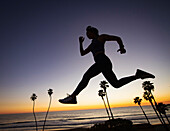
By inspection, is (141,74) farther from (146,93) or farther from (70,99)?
(146,93)

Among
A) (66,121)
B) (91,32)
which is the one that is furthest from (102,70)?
(66,121)

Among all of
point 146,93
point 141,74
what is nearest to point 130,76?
point 141,74

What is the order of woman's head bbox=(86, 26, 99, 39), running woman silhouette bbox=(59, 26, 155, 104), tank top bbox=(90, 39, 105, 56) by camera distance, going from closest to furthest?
1. running woman silhouette bbox=(59, 26, 155, 104)
2. tank top bbox=(90, 39, 105, 56)
3. woman's head bbox=(86, 26, 99, 39)

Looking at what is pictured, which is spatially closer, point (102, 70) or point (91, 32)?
point (102, 70)

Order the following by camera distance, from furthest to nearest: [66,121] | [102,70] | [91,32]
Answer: [66,121] < [91,32] < [102,70]

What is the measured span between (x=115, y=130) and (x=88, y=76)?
18516 mm

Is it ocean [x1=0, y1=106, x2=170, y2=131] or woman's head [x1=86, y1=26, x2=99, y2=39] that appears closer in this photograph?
woman's head [x1=86, y1=26, x2=99, y2=39]

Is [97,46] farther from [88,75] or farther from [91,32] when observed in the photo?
[88,75]

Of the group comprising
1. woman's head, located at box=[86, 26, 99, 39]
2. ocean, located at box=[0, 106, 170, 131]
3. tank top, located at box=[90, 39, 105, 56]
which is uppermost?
woman's head, located at box=[86, 26, 99, 39]

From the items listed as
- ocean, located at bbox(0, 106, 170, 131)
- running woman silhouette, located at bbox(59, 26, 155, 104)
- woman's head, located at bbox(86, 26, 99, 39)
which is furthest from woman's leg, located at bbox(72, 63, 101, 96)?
ocean, located at bbox(0, 106, 170, 131)

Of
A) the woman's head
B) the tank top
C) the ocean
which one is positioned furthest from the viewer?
the ocean

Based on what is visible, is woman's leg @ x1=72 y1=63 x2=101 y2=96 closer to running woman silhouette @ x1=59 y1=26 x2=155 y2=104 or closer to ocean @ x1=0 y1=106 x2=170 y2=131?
running woman silhouette @ x1=59 y1=26 x2=155 y2=104

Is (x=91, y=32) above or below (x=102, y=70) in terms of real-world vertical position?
above

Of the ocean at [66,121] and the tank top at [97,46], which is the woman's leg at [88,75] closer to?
the tank top at [97,46]
